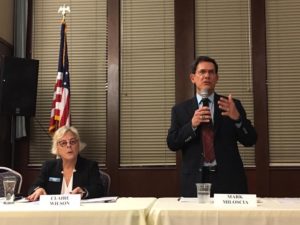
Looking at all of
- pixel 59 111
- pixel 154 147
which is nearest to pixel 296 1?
pixel 154 147

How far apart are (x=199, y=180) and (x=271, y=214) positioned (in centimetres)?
78

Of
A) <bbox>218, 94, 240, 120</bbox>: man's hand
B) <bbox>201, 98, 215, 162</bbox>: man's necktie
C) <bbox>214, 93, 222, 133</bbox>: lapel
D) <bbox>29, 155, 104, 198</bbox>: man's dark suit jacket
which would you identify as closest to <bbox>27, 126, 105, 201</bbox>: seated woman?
<bbox>29, 155, 104, 198</bbox>: man's dark suit jacket

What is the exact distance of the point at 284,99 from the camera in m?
4.35

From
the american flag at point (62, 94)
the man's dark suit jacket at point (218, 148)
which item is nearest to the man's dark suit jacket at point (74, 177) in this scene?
the man's dark suit jacket at point (218, 148)

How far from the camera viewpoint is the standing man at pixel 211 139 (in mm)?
2527

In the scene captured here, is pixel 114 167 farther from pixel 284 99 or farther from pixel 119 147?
pixel 284 99

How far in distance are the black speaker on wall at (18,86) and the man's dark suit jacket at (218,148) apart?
1.95m

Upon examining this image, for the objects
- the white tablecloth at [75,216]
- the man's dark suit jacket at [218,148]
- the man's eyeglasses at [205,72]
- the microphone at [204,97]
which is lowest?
the white tablecloth at [75,216]

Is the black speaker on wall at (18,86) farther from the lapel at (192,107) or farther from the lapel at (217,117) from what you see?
the lapel at (217,117)

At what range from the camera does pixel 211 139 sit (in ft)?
8.41

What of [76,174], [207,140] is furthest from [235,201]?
[76,174]

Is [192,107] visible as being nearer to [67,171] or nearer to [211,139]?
[211,139]

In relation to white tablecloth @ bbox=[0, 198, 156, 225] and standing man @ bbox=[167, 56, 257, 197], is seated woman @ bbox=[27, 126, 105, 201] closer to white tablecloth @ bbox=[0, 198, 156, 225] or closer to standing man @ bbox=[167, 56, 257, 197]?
standing man @ bbox=[167, 56, 257, 197]

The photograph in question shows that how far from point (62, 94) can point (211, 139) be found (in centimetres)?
204
